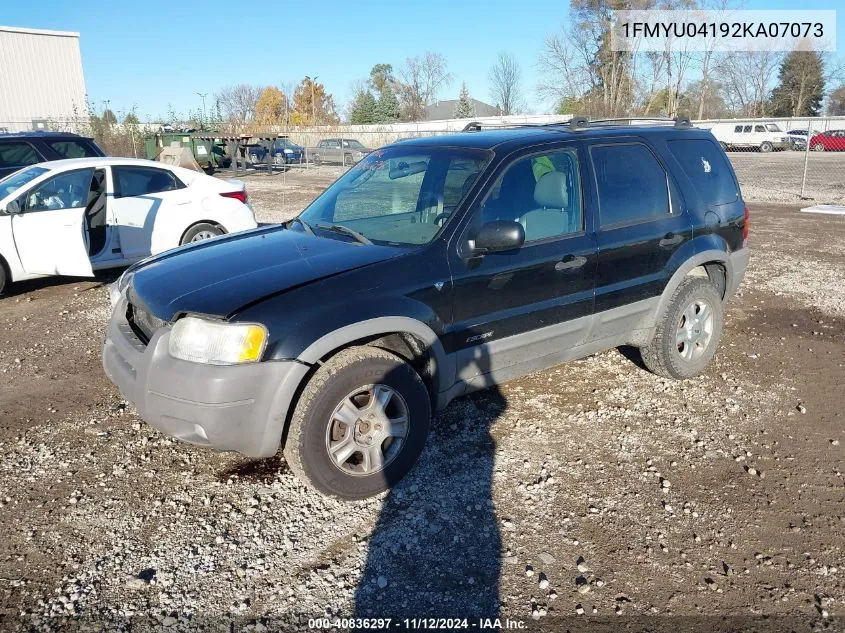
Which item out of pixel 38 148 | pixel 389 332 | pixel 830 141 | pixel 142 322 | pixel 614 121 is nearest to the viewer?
pixel 389 332

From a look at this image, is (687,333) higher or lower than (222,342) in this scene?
lower

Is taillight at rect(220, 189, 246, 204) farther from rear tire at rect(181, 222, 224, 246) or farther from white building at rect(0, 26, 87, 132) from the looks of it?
white building at rect(0, 26, 87, 132)

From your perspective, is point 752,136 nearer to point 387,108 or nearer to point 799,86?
point 799,86

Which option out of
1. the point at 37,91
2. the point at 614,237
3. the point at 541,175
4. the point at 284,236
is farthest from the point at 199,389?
the point at 37,91

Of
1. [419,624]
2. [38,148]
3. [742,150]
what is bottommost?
[419,624]

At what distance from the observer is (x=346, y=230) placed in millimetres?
Answer: 4016

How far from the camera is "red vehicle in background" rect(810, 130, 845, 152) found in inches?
1379

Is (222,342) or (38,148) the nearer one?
(222,342)

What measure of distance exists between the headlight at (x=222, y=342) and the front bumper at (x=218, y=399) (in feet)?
0.14

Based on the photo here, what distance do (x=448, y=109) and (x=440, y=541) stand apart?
259 feet

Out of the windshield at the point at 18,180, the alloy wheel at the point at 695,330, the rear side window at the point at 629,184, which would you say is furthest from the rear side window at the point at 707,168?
the windshield at the point at 18,180

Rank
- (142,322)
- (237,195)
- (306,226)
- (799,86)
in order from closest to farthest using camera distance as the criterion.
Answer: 1. (142,322)
2. (306,226)
3. (237,195)
4. (799,86)

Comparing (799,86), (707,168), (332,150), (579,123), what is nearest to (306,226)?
(579,123)

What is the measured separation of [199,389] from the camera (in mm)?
2988
